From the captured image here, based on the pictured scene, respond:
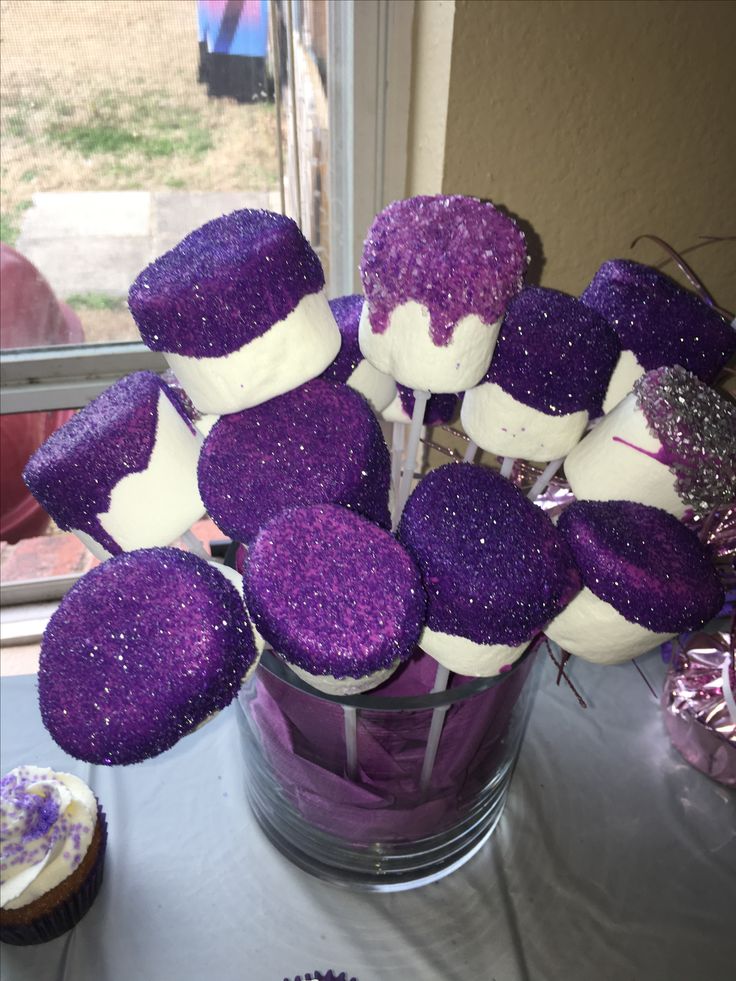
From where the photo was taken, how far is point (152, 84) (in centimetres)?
71

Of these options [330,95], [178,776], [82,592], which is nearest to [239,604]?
[82,592]

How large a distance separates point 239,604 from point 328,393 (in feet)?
0.38

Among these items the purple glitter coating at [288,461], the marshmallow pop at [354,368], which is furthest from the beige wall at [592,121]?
the purple glitter coating at [288,461]

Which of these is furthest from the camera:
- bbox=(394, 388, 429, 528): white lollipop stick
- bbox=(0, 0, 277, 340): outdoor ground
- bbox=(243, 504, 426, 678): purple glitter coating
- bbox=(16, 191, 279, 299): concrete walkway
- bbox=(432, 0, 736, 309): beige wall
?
bbox=(16, 191, 279, 299): concrete walkway

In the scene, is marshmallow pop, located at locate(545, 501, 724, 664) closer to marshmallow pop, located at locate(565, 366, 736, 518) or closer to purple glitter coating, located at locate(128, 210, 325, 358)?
marshmallow pop, located at locate(565, 366, 736, 518)

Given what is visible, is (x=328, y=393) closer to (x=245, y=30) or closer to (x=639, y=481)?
(x=639, y=481)

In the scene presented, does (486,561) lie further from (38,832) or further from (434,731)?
(38,832)

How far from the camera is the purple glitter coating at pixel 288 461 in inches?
14.7

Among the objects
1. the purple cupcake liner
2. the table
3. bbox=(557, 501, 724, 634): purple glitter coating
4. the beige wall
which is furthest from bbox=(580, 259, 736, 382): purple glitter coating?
the purple cupcake liner

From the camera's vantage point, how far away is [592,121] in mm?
592

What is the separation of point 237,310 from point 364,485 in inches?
4.1

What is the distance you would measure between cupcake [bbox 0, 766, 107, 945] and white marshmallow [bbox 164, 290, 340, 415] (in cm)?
30

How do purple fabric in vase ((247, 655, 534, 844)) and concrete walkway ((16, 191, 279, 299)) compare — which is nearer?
purple fabric in vase ((247, 655, 534, 844))

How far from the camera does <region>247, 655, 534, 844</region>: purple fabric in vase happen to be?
467 mm
